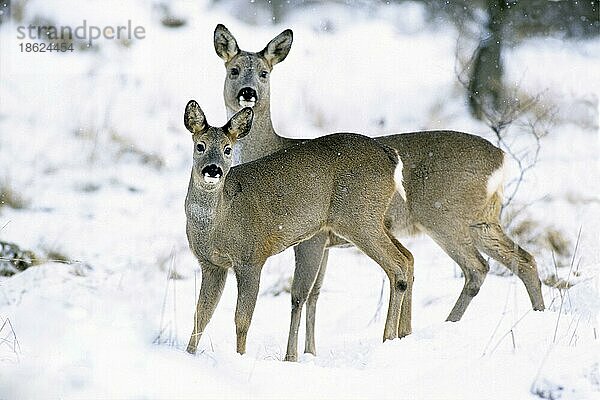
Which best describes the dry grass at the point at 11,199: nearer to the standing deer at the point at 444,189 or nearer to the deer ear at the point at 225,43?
the deer ear at the point at 225,43

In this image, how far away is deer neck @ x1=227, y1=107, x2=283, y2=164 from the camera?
6.80 meters

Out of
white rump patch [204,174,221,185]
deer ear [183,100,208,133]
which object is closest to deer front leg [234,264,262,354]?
white rump patch [204,174,221,185]

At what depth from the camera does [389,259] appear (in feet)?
20.0

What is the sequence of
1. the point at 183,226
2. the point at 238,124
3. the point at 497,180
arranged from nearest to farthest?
1. the point at 238,124
2. the point at 497,180
3. the point at 183,226

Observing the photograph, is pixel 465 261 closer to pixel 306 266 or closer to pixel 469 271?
pixel 469 271

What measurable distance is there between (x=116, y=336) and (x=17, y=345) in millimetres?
485

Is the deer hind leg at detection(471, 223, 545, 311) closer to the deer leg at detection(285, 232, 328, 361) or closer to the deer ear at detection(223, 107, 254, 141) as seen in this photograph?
the deer leg at detection(285, 232, 328, 361)

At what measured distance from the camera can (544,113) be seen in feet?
36.2

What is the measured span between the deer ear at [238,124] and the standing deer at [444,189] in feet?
3.12

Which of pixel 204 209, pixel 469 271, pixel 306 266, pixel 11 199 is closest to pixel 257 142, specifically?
pixel 306 266

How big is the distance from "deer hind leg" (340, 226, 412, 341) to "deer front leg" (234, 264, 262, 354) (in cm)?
66

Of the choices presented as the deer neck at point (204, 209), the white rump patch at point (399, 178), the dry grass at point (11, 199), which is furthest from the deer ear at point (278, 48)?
the dry grass at point (11, 199)

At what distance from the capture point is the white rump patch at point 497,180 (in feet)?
22.2

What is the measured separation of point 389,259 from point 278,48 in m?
1.76
